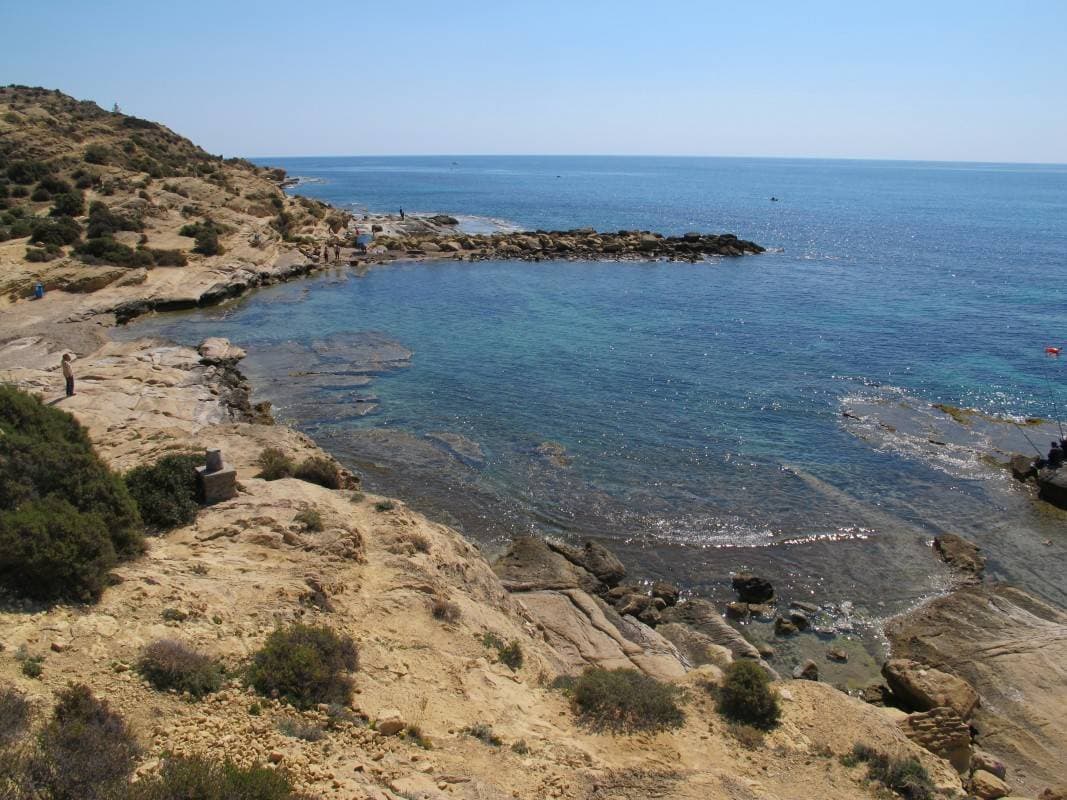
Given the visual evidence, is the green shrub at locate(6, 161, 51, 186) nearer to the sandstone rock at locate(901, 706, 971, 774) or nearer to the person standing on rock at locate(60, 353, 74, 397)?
the person standing on rock at locate(60, 353, 74, 397)

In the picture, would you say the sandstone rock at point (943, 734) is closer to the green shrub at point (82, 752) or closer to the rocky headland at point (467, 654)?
the rocky headland at point (467, 654)

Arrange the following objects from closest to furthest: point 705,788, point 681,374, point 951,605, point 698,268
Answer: point 705,788 < point 951,605 < point 681,374 < point 698,268

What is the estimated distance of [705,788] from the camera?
10242mm

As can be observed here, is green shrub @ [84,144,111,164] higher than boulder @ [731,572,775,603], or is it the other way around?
green shrub @ [84,144,111,164]

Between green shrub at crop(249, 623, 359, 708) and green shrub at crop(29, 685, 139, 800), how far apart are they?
210 centimetres

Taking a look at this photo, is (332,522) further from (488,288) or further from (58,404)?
(488,288)

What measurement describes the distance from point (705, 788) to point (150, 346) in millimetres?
32650

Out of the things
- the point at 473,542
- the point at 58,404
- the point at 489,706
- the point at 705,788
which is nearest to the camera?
the point at 705,788

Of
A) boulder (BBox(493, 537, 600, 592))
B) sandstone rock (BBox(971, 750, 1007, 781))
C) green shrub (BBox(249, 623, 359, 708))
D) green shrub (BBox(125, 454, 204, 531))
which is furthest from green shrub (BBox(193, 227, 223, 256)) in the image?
sandstone rock (BBox(971, 750, 1007, 781))

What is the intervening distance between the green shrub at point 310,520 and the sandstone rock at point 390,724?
616cm

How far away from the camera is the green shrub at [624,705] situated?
1174 cm

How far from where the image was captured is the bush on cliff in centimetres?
1096

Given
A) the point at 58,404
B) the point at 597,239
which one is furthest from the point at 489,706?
the point at 597,239

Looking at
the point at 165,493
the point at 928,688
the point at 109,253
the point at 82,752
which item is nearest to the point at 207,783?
the point at 82,752
